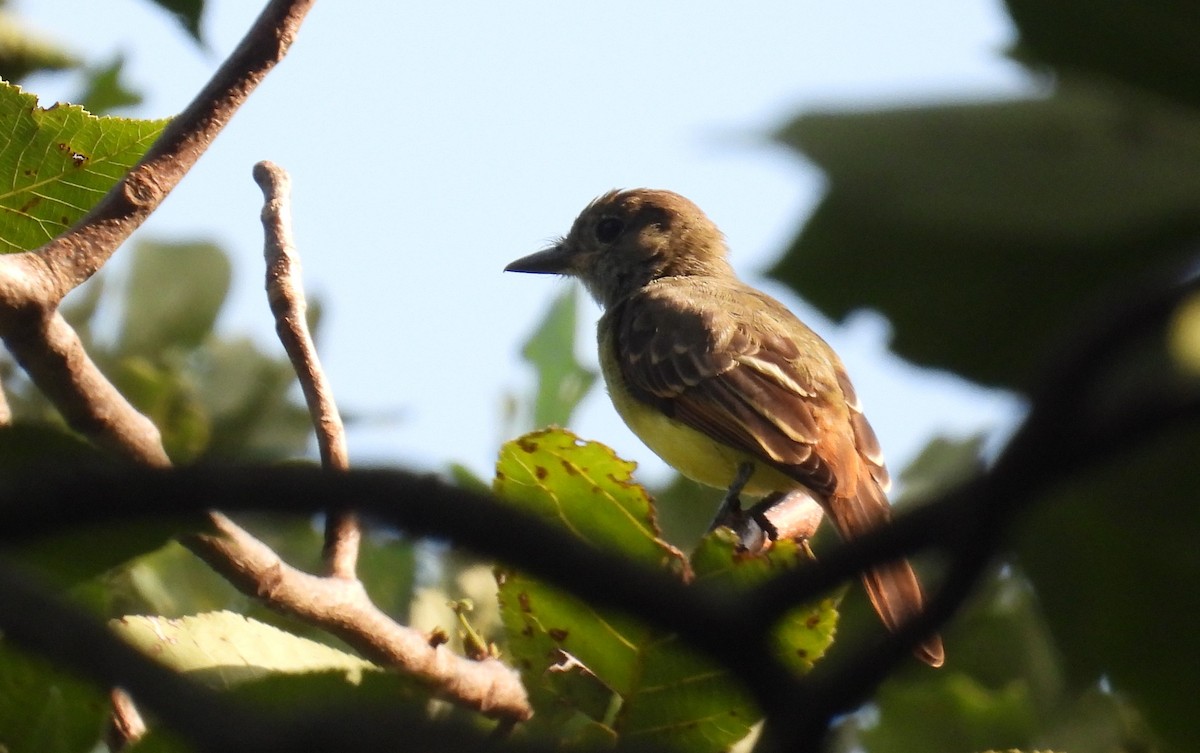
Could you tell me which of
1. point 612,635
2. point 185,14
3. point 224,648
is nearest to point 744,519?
point 612,635

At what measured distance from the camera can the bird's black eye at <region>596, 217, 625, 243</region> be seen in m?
8.59

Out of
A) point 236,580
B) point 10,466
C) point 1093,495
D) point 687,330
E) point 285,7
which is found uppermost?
point 1093,495

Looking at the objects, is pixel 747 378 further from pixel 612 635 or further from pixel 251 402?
pixel 612 635

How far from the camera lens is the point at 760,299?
7609mm

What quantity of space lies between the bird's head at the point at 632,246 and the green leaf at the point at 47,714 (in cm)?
647

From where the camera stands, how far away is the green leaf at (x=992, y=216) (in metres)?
0.74

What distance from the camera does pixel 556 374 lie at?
14.3 feet

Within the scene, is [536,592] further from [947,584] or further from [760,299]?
[760,299]

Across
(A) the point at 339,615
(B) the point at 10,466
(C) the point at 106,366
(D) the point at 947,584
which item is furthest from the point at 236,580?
(C) the point at 106,366

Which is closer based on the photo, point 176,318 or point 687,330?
point 176,318

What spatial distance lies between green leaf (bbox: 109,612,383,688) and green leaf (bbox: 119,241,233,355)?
3002 mm

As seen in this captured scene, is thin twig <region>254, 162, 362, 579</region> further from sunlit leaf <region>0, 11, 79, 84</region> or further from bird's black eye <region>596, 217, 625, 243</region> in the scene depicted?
bird's black eye <region>596, 217, 625, 243</region>

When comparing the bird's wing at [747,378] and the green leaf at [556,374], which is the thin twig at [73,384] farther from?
the bird's wing at [747,378]

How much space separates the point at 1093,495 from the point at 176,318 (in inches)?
183
